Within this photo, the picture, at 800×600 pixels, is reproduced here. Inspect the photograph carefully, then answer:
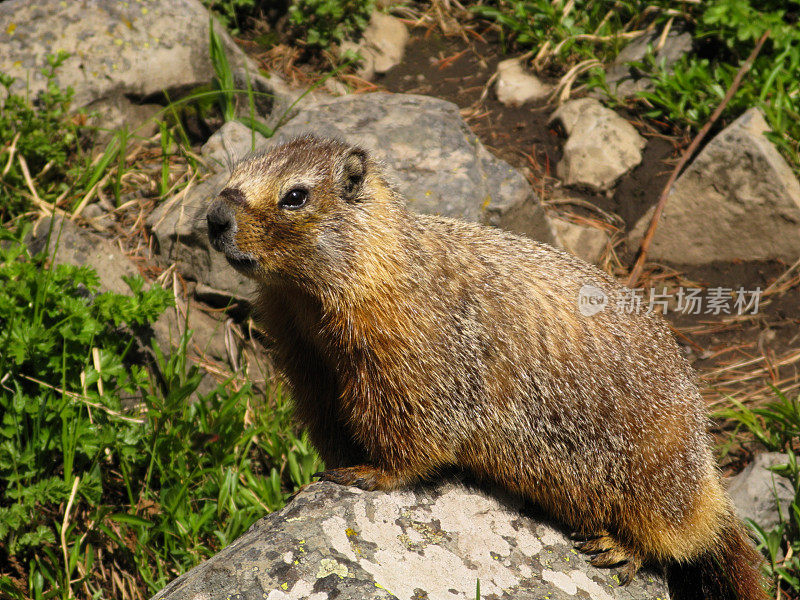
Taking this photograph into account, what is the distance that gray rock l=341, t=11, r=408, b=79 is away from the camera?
8.02m

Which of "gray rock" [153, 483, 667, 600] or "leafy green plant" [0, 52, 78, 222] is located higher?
"gray rock" [153, 483, 667, 600]

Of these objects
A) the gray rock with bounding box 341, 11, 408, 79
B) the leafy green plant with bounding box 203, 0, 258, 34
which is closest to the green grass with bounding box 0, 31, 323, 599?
the leafy green plant with bounding box 203, 0, 258, 34

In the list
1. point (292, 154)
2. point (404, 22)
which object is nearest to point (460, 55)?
point (404, 22)

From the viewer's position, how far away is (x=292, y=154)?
3.75m

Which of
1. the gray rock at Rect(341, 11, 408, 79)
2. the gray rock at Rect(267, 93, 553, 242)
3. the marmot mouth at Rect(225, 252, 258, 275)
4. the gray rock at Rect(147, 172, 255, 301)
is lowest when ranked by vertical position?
the gray rock at Rect(147, 172, 255, 301)

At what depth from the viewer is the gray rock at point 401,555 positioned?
124 inches

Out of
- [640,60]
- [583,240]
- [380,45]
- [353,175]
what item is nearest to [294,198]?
[353,175]

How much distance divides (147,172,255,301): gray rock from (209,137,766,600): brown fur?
190 cm

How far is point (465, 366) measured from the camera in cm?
385

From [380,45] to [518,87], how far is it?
61.2 inches

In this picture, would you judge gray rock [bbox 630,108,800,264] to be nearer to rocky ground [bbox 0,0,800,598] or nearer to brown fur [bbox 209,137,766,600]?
rocky ground [bbox 0,0,800,598]

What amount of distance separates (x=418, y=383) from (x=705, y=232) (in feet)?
13.7

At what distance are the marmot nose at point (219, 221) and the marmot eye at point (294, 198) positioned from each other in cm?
25

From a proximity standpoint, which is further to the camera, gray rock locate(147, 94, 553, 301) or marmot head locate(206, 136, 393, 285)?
gray rock locate(147, 94, 553, 301)
